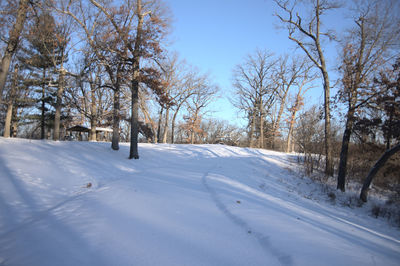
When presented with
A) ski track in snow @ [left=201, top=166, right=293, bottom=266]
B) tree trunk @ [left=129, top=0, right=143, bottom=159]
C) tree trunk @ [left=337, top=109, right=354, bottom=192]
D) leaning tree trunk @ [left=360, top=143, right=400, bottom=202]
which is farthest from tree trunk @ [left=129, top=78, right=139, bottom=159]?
leaning tree trunk @ [left=360, top=143, right=400, bottom=202]

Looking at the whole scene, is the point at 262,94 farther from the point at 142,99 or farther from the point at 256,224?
the point at 256,224

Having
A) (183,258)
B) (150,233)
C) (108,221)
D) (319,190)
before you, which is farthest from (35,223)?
(319,190)

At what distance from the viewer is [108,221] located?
307cm

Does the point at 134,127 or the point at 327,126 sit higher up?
the point at 327,126

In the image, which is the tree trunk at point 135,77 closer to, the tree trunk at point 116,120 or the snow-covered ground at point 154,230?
the tree trunk at point 116,120

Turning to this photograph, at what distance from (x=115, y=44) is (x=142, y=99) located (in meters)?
15.9

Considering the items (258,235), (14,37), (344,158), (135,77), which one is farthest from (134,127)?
(344,158)

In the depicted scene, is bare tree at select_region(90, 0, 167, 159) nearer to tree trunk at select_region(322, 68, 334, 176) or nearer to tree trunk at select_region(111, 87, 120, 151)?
tree trunk at select_region(111, 87, 120, 151)

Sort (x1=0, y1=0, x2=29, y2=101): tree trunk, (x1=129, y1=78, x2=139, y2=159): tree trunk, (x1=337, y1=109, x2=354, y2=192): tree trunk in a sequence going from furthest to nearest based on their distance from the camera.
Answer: (x1=129, y1=78, x2=139, y2=159): tree trunk → (x1=337, y1=109, x2=354, y2=192): tree trunk → (x1=0, y1=0, x2=29, y2=101): tree trunk

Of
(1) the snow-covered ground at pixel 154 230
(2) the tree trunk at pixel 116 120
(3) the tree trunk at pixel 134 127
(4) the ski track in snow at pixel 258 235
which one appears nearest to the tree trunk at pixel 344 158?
(1) the snow-covered ground at pixel 154 230

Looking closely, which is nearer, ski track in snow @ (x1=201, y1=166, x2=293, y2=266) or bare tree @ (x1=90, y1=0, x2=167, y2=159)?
ski track in snow @ (x1=201, y1=166, x2=293, y2=266)

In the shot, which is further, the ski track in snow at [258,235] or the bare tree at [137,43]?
the bare tree at [137,43]

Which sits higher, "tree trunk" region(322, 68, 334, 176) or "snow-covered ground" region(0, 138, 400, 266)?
"tree trunk" region(322, 68, 334, 176)

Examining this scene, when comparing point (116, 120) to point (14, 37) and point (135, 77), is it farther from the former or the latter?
point (14, 37)
